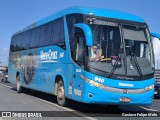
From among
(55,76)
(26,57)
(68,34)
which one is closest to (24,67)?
(26,57)

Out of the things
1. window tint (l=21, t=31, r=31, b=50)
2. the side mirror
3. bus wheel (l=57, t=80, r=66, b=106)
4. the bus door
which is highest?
window tint (l=21, t=31, r=31, b=50)

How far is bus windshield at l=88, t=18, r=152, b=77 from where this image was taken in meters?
11.9

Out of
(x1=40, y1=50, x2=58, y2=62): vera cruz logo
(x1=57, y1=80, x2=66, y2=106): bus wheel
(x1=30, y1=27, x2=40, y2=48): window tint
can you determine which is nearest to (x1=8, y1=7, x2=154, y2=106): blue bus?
(x1=57, y1=80, x2=66, y2=106): bus wheel

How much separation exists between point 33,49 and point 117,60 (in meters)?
8.23

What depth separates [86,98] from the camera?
38.8 feet

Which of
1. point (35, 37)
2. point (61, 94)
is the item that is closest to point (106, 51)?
point (61, 94)

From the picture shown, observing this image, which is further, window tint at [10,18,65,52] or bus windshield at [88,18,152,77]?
window tint at [10,18,65,52]

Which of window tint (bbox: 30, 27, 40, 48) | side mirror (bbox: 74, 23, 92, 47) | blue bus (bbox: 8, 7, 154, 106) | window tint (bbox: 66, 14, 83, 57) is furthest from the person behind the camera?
window tint (bbox: 30, 27, 40, 48)

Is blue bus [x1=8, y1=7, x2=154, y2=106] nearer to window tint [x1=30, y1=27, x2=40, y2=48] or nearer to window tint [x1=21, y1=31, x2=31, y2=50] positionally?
window tint [x1=30, y1=27, x2=40, y2=48]

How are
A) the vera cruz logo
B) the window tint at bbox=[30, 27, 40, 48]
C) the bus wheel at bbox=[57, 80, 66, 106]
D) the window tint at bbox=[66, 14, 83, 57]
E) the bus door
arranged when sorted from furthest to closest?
the window tint at bbox=[30, 27, 40, 48], the vera cruz logo, the bus wheel at bbox=[57, 80, 66, 106], the window tint at bbox=[66, 14, 83, 57], the bus door

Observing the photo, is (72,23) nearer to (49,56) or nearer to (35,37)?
(49,56)

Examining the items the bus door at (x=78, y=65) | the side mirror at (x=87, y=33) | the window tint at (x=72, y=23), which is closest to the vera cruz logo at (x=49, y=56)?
the window tint at (x=72, y=23)

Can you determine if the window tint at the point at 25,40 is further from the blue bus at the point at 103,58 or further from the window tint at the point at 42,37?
the blue bus at the point at 103,58

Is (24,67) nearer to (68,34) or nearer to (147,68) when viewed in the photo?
(68,34)
